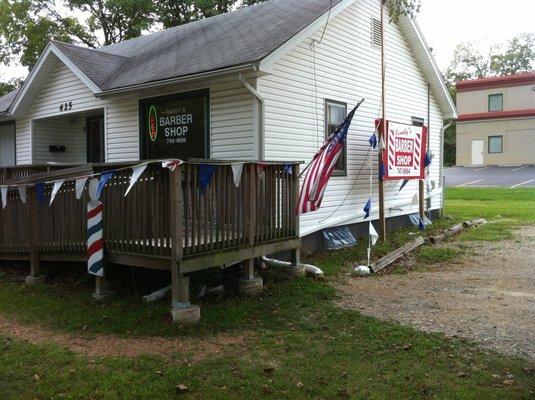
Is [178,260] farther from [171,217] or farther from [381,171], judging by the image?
[381,171]

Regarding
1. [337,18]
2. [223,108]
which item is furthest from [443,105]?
[223,108]

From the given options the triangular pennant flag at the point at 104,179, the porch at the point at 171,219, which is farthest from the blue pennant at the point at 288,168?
the triangular pennant flag at the point at 104,179

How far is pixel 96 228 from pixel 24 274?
109 inches

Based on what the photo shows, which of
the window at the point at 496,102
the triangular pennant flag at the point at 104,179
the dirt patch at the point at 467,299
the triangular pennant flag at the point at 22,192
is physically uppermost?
the window at the point at 496,102

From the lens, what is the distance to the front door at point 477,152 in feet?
121

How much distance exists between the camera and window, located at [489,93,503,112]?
3597 centimetres

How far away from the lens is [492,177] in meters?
30.2

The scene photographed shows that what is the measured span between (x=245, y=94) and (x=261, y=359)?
506 cm

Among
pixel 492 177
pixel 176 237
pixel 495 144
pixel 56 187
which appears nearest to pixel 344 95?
pixel 56 187

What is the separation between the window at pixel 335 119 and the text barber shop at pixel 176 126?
250 centimetres

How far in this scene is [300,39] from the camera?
29.7 feet

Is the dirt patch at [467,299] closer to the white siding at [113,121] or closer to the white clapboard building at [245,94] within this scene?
the white clapboard building at [245,94]

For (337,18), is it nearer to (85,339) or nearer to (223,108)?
(223,108)

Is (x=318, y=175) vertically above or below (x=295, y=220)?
above
